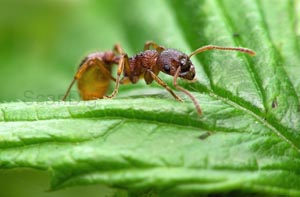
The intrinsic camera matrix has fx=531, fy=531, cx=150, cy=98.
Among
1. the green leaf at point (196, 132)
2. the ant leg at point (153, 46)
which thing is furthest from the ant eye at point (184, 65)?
the ant leg at point (153, 46)

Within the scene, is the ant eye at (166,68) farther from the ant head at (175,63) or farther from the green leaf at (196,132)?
the green leaf at (196,132)

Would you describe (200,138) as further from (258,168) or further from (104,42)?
(104,42)

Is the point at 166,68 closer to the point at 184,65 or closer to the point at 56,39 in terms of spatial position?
the point at 184,65

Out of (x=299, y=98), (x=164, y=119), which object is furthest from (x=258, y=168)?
(x=299, y=98)

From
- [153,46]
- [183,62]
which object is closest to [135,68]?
[153,46]

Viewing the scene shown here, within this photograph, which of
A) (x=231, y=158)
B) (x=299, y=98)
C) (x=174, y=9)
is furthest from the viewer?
(x=174, y=9)

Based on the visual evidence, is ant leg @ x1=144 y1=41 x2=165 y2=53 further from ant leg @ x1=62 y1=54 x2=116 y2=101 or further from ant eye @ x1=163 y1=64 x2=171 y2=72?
ant leg @ x1=62 y1=54 x2=116 y2=101
